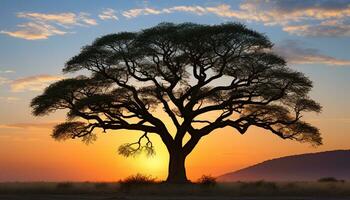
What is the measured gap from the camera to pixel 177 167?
46.9 m

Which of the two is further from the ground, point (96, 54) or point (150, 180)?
point (96, 54)

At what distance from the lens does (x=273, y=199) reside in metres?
A: 31.0

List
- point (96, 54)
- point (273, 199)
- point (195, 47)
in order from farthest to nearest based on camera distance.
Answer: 1. point (96, 54)
2. point (195, 47)
3. point (273, 199)

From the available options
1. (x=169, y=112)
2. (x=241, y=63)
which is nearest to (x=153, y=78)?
(x=169, y=112)

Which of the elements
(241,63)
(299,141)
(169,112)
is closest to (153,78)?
(169,112)

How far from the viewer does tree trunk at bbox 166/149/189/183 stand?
46906mm

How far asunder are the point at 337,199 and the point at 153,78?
2000cm

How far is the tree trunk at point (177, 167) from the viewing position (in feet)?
154

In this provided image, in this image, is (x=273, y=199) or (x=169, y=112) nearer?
(x=273, y=199)

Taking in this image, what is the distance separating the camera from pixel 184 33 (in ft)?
150

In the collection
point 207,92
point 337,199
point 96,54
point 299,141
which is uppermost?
point 96,54

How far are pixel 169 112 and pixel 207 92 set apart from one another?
3.25 metres

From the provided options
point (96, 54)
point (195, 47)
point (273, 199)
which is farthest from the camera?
point (96, 54)

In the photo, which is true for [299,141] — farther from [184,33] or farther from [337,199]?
[337,199]
